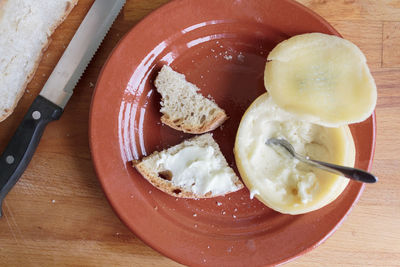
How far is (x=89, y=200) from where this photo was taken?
2.29 m

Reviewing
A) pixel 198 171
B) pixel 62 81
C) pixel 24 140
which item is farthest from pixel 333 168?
pixel 24 140

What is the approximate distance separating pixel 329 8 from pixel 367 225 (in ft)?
4.01

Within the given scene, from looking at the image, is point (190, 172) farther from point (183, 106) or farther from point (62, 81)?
point (62, 81)

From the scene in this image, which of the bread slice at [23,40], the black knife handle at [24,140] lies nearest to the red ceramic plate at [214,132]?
the black knife handle at [24,140]

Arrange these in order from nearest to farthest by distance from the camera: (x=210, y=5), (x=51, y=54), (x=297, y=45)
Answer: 1. (x=297, y=45)
2. (x=210, y=5)
3. (x=51, y=54)

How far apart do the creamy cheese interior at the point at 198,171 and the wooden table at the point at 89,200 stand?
0.46 metres

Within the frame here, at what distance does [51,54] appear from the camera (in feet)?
7.42

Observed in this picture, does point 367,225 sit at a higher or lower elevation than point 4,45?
lower

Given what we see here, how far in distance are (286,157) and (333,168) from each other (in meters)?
0.29

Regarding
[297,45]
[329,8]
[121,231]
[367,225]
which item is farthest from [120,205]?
[329,8]

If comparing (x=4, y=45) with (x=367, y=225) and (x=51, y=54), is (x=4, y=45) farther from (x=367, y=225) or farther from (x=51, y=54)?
(x=367, y=225)

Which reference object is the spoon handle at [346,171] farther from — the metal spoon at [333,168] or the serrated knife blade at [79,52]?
the serrated knife blade at [79,52]

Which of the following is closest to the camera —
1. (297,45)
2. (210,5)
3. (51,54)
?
(297,45)

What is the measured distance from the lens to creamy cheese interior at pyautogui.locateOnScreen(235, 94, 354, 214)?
6.49ft
